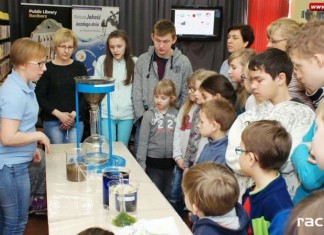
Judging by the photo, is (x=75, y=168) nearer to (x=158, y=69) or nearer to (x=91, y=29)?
(x=158, y=69)

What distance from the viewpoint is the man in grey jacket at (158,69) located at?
129 inches

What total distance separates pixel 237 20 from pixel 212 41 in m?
0.59

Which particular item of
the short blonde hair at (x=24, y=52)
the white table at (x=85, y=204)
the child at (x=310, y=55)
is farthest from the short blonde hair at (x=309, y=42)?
the short blonde hair at (x=24, y=52)

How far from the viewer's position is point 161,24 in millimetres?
3287

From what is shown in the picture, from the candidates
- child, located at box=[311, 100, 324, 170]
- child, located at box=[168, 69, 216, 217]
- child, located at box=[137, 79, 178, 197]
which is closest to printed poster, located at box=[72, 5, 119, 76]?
→ child, located at box=[137, 79, 178, 197]

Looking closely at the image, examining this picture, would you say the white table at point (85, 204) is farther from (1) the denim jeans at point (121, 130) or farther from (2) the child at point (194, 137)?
(1) the denim jeans at point (121, 130)

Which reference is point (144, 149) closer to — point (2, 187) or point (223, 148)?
point (223, 148)

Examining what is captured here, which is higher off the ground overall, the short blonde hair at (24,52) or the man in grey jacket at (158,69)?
the short blonde hair at (24,52)

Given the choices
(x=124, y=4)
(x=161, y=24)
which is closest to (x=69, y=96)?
(x=161, y=24)

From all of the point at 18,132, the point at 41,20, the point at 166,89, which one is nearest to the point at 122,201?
the point at 18,132

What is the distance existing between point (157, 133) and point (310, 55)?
1644 mm

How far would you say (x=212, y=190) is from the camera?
1.54 m

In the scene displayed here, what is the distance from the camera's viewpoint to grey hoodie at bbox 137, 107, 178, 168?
3.05 meters

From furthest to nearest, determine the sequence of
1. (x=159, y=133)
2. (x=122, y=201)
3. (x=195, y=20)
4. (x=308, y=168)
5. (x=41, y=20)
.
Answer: (x=195, y=20)
(x=41, y=20)
(x=159, y=133)
(x=122, y=201)
(x=308, y=168)
